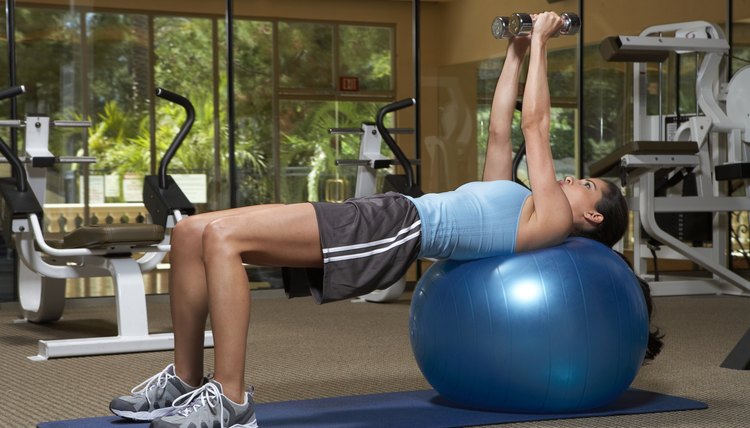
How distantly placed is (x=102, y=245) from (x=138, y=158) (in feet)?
6.63

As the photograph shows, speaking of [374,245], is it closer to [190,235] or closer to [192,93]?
[190,235]

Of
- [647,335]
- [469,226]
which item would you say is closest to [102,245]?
[469,226]

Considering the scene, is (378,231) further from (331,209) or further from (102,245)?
(102,245)

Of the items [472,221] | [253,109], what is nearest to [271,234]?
[472,221]

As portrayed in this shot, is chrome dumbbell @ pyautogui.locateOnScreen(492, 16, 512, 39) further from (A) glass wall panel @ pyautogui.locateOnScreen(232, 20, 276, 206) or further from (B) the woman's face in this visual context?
(A) glass wall panel @ pyautogui.locateOnScreen(232, 20, 276, 206)

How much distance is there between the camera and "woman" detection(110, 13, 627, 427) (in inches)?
81.8

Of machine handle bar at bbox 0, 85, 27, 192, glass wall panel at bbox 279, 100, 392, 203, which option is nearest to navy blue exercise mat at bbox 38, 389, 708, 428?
machine handle bar at bbox 0, 85, 27, 192

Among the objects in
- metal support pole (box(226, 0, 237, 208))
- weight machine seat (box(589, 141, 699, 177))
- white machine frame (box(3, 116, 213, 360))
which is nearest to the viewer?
white machine frame (box(3, 116, 213, 360))

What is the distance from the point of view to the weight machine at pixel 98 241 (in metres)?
3.66

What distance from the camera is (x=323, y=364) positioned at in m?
3.35

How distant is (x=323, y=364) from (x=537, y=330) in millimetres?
1223

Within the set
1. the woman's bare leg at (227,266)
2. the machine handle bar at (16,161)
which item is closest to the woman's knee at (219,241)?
the woman's bare leg at (227,266)

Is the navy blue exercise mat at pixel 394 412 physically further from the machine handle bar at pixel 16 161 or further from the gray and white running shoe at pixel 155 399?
the machine handle bar at pixel 16 161

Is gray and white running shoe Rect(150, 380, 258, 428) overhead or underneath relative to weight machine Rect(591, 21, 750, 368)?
underneath
